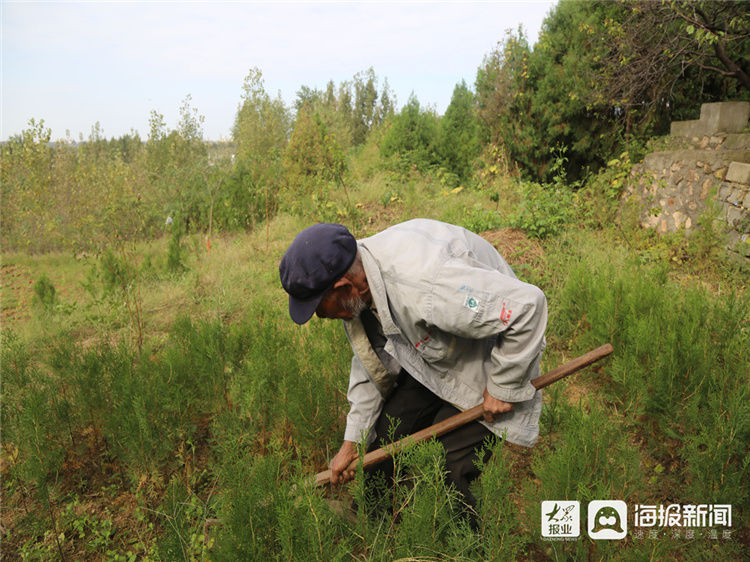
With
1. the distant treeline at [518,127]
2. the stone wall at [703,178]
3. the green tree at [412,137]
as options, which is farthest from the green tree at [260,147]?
the stone wall at [703,178]

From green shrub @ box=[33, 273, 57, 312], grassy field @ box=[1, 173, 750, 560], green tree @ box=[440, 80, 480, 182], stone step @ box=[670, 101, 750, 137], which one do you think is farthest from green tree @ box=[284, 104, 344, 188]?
stone step @ box=[670, 101, 750, 137]

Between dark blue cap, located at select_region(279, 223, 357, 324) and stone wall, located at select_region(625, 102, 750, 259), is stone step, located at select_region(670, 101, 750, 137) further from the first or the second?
dark blue cap, located at select_region(279, 223, 357, 324)

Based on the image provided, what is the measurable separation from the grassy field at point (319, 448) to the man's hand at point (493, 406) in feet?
0.63

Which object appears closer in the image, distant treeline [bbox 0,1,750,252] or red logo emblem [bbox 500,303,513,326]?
red logo emblem [bbox 500,303,513,326]

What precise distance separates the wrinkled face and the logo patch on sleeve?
0.51 meters

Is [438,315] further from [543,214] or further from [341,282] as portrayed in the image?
[543,214]

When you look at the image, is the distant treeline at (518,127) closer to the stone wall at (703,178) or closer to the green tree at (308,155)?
the green tree at (308,155)

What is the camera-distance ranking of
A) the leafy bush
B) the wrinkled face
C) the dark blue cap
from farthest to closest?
the leafy bush < the wrinkled face < the dark blue cap

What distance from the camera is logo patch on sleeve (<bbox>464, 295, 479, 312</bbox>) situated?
1.76m

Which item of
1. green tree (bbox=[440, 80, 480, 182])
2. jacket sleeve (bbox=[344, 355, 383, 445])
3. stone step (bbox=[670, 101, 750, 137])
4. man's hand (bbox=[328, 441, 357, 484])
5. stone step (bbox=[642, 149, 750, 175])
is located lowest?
man's hand (bbox=[328, 441, 357, 484])

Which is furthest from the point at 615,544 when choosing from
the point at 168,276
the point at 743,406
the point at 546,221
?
the point at 168,276

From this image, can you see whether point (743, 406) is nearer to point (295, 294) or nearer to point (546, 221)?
point (295, 294)

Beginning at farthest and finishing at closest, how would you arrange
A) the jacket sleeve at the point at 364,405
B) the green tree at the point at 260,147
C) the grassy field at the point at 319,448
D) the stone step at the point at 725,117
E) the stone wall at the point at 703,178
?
the green tree at the point at 260,147 → the stone step at the point at 725,117 → the stone wall at the point at 703,178 → the jacket sleeve at the point at 364,405 → the grassy field at the point at 319,448

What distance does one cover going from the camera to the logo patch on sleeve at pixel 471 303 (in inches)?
69.1
